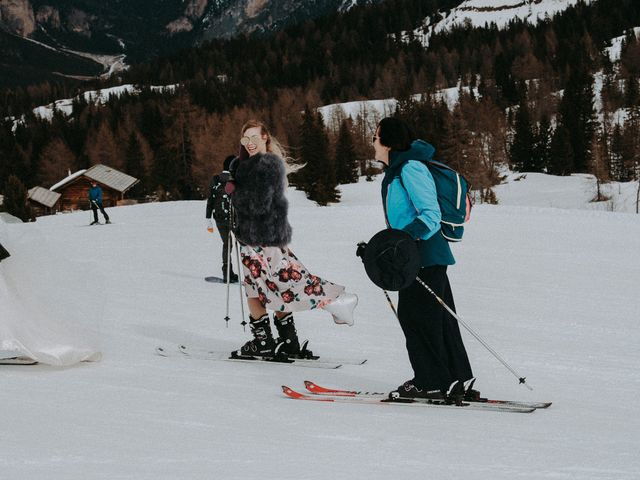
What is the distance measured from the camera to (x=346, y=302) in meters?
4.85

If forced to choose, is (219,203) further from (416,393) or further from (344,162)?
(344,162)

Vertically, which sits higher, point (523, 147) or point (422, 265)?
point (523, 147)

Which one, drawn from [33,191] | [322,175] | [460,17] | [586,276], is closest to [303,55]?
[460,17]

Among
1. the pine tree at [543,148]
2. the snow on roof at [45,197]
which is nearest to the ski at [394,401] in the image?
the snow on roof at [45,197]

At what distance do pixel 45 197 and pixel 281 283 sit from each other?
60823 mm

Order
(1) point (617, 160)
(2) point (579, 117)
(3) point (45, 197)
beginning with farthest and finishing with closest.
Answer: (2) point (579, 117) < (1) point (617, 160) < (3) point (45, 197)

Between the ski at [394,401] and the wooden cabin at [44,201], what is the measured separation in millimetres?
58155

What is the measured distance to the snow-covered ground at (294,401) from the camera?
2924mm

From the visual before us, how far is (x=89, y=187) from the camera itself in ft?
186

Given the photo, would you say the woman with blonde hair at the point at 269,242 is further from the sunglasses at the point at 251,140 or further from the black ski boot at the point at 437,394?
the black ski boot at the point at 437,394

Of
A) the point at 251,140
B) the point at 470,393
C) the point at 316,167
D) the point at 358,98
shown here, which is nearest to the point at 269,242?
the point at 251,140

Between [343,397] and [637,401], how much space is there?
184 centimetres

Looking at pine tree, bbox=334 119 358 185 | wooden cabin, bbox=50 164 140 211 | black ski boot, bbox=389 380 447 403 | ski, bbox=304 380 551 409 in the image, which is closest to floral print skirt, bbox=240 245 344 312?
ski, bbox=304 380 551 409

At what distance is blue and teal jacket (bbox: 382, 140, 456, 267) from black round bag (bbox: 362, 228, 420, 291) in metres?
0.07
